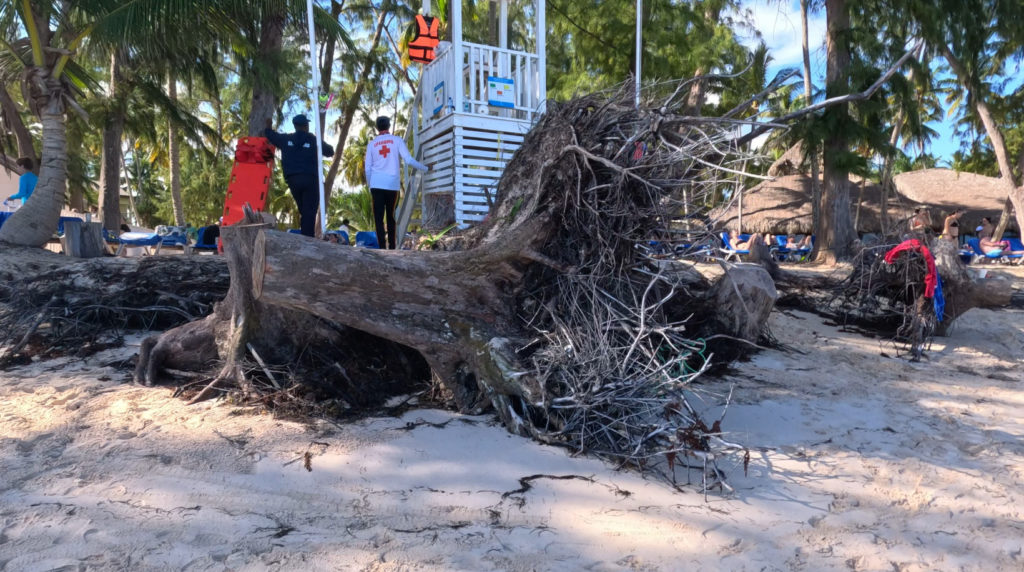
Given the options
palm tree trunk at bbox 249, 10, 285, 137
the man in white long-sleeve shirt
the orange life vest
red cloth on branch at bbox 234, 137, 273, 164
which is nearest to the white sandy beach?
the man in white long-sleeve shirt

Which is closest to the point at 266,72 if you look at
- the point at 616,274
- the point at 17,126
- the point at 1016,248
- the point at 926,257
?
the point at 17,126

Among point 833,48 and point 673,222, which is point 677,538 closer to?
point 673,222

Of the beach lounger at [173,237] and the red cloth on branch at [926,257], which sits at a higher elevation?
the beach lounger at [173,237]

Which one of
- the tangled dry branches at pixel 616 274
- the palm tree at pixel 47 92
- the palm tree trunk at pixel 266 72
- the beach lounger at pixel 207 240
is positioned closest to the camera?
the tangled dry branches at pixel 616 274

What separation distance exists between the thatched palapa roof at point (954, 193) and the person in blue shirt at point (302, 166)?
18.2 m

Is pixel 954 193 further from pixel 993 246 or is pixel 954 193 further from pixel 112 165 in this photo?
pixel 112 165

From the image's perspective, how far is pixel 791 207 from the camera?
1986 cm

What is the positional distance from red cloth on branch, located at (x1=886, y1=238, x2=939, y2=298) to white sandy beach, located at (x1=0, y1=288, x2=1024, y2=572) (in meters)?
2.33

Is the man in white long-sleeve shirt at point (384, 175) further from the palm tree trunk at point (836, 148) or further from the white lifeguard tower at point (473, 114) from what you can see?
the palm tree trunk at point (836, 148)

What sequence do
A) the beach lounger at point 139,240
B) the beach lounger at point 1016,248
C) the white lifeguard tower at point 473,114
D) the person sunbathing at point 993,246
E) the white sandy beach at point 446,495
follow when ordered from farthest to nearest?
the beach lounger at point 1016,248 < the person sunbathing at point 993,246 < the beach lounger at point 139,240 < the white lifeguard tower at point 473,114 < the white sandy beach at point 446,495

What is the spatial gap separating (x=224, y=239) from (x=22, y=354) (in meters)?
1.92

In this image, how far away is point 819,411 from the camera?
4.24 meters

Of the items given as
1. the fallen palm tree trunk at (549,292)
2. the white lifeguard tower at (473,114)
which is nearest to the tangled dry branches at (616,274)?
the fallen palm tree trunk at (549,292)

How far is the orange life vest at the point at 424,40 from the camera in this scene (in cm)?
809
